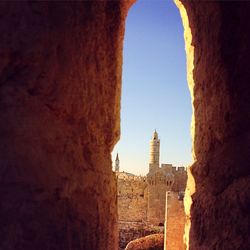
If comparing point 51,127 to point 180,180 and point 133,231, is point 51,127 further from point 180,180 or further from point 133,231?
point 180,180

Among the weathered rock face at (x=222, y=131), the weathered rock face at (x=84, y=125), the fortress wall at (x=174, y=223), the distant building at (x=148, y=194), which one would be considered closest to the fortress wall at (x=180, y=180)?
the distant building at (x=148, y=194)

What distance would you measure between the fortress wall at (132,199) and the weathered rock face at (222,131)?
90.3 feet

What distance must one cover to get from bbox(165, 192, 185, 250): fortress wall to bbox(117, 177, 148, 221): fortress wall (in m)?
13.5

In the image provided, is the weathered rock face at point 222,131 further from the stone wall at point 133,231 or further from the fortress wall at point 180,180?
the fortress wall at point 180,180

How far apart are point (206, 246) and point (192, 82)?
2792mm

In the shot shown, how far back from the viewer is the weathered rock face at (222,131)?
4367 millimetres

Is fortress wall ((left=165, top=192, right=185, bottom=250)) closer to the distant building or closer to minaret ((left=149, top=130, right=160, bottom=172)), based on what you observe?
the distant building

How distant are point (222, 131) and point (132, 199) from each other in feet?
97.6

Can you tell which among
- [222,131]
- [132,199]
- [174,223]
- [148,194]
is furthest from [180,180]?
[222,131]

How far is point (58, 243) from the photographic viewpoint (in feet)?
12.9

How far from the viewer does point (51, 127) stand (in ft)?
13.8

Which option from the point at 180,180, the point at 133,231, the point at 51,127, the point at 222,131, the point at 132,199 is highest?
the point at 180,180

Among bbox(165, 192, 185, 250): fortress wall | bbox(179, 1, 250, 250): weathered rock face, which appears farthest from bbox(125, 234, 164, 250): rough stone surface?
bbox(179, 1, 250, 250): weathered rock face

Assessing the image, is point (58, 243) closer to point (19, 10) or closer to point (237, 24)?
point (19, 10)
